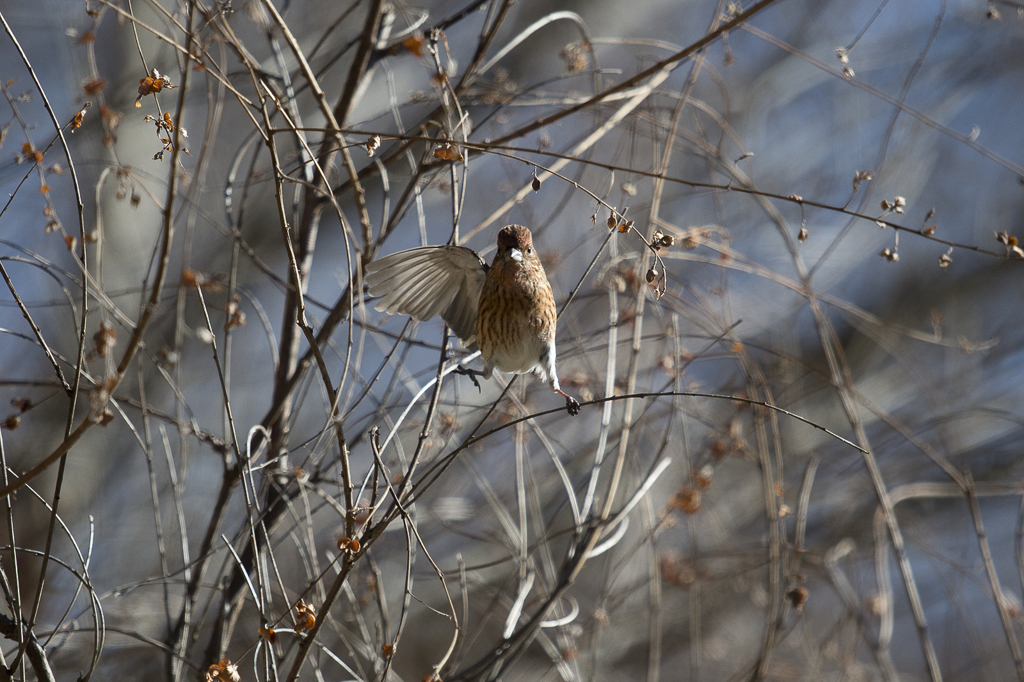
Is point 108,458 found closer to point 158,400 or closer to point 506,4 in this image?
point 158,400

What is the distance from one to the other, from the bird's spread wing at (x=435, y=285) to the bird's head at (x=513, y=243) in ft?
0.48

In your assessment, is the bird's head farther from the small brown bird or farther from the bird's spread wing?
the bird's spread wing

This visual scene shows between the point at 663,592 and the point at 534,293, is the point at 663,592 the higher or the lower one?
the lower one

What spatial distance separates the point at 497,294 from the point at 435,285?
1.21ft

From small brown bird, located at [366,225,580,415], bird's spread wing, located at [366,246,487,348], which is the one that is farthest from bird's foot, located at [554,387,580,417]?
bird's spread wing, located at [366,246,487,348]

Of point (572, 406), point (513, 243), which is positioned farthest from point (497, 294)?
point (572, 406)

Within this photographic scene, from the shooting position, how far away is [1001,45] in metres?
10.6

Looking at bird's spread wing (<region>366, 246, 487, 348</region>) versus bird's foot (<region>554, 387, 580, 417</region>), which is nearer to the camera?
bird's foot (<region>554, 387, 580, 417</region>)

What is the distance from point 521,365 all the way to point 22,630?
7.88 ft

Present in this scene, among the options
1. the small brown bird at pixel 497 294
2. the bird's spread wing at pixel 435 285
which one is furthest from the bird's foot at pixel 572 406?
the bird's spread wing at pixel 435 285

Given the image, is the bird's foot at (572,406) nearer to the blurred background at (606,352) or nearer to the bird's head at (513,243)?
the blurred background at (606,352)

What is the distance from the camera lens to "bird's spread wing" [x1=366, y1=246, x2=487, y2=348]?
Answer: 12.9 feet

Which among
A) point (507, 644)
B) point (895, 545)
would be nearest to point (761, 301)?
point (895, 545)

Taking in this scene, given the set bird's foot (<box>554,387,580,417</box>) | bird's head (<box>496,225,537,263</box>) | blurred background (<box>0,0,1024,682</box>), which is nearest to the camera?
bird's foot (<box>554,387,580,417</box>)
